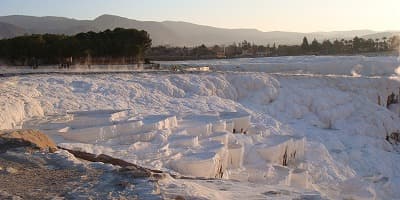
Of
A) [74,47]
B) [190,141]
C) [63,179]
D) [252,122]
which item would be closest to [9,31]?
[74,47]

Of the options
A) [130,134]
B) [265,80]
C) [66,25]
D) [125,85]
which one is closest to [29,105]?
[130,134]

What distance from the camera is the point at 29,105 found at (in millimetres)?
12930

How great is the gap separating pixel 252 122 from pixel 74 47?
43.8 ft

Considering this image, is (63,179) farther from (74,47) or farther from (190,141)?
(74,47)

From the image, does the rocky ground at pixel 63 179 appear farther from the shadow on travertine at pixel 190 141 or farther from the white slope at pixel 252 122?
the shadow on travertine at pixel 190 141

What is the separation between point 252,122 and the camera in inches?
680

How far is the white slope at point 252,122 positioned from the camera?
11.2 m

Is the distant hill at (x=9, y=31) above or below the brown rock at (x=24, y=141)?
above

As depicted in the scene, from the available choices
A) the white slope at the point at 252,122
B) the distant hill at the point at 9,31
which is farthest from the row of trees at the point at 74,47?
the distant hill at the point at 9,31

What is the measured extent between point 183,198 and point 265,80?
16.8 metres

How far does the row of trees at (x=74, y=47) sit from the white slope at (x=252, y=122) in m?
8.12

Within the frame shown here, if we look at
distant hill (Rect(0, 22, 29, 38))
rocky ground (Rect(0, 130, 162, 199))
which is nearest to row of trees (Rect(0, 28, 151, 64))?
rocky ground (Rect(0, 130, 162, 199))

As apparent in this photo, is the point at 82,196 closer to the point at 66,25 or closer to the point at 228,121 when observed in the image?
the point at 228,121

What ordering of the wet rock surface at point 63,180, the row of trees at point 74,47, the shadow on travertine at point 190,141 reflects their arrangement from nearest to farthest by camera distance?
the wet rock surface at point 63,180 < the shadow on travertine at point 190,141 < the row of trees at point 74,47
